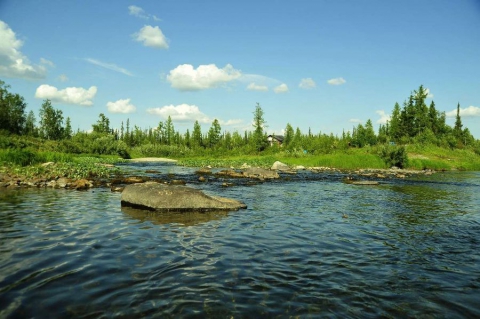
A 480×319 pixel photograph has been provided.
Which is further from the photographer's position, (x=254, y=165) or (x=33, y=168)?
(x=254, y=165)

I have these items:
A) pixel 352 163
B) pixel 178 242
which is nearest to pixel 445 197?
pixel 178 242

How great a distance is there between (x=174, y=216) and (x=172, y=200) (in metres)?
1.19

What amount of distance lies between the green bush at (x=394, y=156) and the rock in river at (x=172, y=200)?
38856 mm

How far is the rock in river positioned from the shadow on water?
15.5 inches

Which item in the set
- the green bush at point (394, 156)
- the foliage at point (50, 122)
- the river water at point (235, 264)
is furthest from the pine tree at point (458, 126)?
the foliage at point (50, 122)

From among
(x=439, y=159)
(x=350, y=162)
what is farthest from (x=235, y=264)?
(x=439, y=159)

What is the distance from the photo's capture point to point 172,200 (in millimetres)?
12781

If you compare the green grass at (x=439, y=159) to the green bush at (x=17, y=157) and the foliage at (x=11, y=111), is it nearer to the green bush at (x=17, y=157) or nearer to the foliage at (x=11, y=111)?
the green bush at (x=17, y=157)

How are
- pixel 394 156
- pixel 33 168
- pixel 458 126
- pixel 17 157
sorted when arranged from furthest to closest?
pixel 458 126 < pixel 394 156 < pixel 17 157 < pixel 33 168

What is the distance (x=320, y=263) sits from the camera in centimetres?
698

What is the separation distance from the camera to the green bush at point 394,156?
45.2 metres

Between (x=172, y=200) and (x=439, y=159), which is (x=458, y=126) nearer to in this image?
(x=439, y=159)

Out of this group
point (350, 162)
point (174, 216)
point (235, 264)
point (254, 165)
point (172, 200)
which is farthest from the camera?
point (254, 165)

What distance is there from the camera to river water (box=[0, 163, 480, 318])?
16.1 feet
